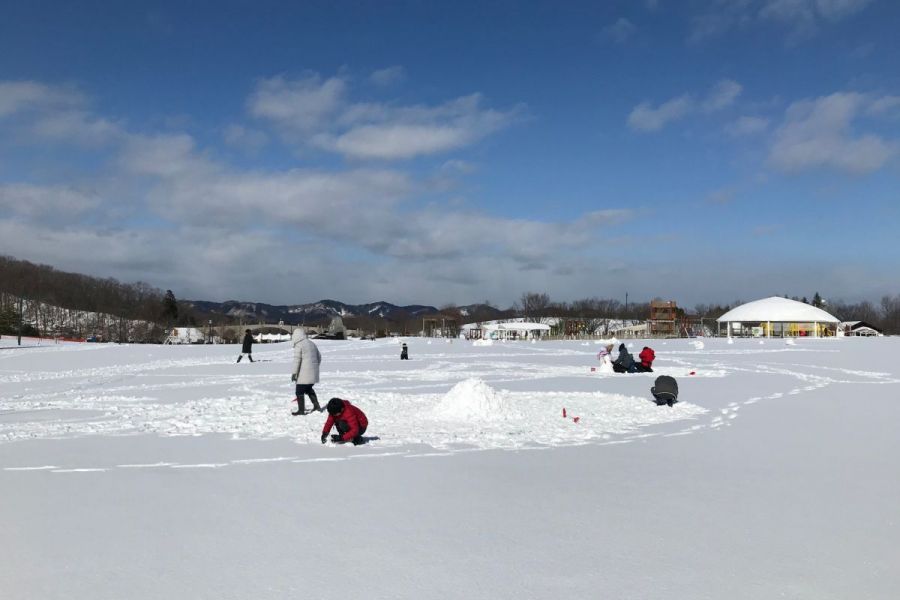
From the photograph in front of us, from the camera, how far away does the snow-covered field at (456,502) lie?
164 inches

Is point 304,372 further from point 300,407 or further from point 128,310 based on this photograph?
point 128,310

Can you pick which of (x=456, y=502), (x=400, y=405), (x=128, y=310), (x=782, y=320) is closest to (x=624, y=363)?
(x=400, y=405)

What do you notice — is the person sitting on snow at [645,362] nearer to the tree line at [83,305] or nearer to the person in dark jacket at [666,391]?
the person in dark jacket at [666,391]

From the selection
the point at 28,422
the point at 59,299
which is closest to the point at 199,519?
the point at 28,422

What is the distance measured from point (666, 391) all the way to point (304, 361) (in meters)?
6.90

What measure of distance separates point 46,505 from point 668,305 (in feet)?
322

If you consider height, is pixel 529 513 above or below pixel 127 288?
below

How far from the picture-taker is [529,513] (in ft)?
18.7

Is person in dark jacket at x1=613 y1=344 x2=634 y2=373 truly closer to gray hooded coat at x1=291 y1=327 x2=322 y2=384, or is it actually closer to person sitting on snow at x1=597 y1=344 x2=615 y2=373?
person sitting on snow at x1=597 y1=344 x2=615 y2=373

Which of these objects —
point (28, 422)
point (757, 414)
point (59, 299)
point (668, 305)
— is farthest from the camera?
point (59, 299)

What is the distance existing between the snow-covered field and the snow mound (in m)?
0.03

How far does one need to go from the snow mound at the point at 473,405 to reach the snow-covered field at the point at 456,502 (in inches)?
1.3

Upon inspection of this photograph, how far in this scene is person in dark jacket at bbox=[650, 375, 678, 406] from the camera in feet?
44.1

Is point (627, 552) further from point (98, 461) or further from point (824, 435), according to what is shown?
point (824, 435)
